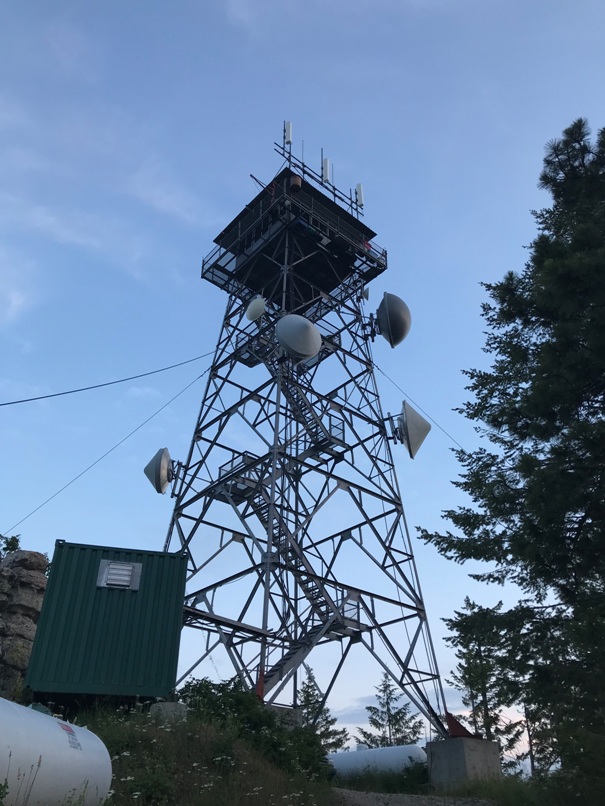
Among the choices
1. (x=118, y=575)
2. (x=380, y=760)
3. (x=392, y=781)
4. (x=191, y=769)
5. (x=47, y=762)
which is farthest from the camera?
(x=380, y=760)

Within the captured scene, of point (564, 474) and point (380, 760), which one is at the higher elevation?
point (564, 474)

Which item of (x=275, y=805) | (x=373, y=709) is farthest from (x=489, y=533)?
(x=373, y=709)

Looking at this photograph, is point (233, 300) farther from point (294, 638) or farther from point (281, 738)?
point (281, 738)

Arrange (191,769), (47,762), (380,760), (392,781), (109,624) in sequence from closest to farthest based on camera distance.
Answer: (47,762) < (191,769) < (109,624) < (392,781) < (380,760)

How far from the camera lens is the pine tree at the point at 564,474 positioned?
11.3m

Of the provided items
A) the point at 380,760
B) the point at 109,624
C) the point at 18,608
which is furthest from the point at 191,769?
the point at 380,760

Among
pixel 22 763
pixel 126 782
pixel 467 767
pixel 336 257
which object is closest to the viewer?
pixel 22 763

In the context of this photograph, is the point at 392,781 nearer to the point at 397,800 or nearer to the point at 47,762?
the point at 397,800

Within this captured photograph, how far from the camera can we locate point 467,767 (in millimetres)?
16938

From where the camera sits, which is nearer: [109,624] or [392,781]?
[109,624]

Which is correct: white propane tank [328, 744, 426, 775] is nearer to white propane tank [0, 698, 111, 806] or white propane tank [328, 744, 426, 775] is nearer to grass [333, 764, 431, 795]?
grass [333, 764, 431, 795]

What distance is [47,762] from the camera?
7887 mm

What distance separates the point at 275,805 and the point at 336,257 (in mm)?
19163

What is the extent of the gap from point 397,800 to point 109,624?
21.7 feet
